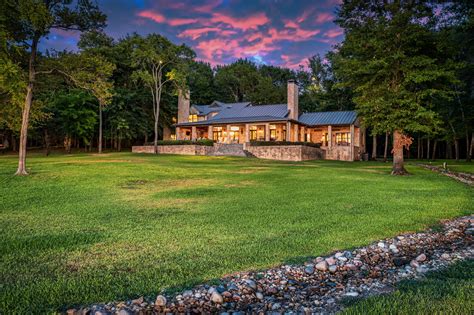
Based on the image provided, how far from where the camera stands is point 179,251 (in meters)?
4.56

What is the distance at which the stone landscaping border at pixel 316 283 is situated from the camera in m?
3.14

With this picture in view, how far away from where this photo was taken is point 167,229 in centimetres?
577

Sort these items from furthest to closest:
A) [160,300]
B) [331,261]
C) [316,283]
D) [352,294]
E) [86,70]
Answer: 1. [86,70]
2. [331,261]
3. [316,283]
4. [352,294]
5. [160,300]

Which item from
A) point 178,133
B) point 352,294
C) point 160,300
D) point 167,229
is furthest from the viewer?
point 178,133

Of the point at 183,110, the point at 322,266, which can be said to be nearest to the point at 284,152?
the point at 183,110

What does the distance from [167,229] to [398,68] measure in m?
16.5

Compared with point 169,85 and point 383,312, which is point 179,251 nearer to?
point 383,312

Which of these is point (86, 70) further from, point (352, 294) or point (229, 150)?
point (229, 150)

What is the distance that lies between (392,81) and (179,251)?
692 inches

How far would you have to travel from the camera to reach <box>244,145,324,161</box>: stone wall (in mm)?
29469

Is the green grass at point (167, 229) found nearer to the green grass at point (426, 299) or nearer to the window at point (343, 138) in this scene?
the green grass at point (426, 299)

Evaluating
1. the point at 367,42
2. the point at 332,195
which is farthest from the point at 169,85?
the point at 332,195

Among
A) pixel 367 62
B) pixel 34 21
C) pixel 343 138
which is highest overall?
pixel 34 21

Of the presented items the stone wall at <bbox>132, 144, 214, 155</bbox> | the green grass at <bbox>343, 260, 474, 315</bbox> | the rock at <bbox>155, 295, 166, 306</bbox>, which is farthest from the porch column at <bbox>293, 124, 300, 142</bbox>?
the rock at <bbox>155, 295, 166, 306</bbox>
